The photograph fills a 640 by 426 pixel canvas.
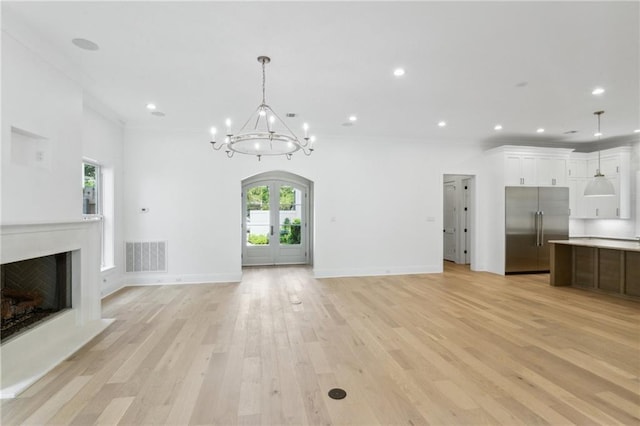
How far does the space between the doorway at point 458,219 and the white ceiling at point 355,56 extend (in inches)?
122

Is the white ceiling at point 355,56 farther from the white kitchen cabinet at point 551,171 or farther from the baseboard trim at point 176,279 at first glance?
the baseboard trim at point 176,279

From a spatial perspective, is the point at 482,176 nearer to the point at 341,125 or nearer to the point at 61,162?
the point at 341,125

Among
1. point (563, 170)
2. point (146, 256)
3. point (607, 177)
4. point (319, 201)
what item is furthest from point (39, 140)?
point (607, 177)

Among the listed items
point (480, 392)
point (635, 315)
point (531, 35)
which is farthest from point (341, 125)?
point (635, 315)

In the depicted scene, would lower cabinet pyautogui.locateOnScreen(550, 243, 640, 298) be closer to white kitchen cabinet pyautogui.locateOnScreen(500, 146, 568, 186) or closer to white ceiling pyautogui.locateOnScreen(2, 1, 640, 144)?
white kitchen cabinet pyautogui.locateOnScreen(500, 146, 568, 186)

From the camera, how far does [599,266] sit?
17.9 feet

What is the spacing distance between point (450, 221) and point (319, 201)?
14.4 ft

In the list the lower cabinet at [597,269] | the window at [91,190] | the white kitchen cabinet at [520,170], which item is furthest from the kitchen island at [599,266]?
the window at [91,190]

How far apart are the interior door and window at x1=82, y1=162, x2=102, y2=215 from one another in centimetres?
816

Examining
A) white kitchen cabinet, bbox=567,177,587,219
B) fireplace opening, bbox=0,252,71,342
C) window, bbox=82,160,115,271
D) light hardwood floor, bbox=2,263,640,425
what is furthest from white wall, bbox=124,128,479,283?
white kitchen cabinet, bbox=567,177,587,219

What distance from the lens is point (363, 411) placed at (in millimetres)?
2189

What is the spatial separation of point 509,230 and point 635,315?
2967 mm

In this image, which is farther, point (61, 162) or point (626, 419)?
point (61, 162)

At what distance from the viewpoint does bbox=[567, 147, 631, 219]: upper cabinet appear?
285 inches
